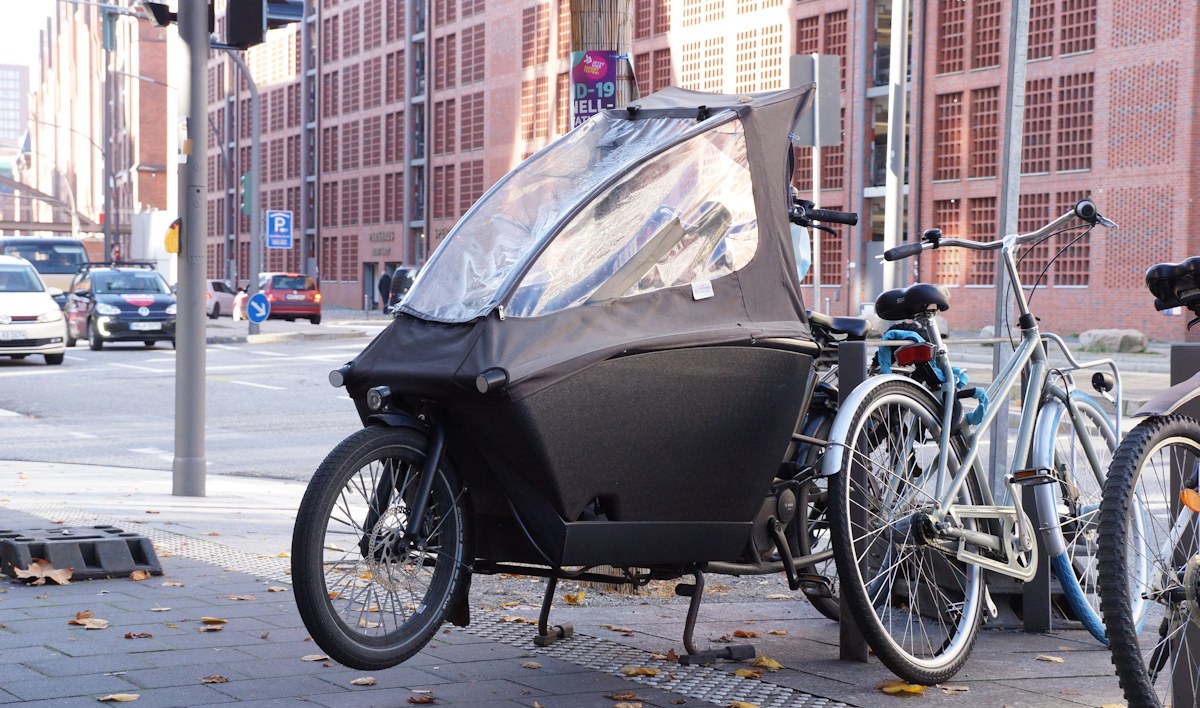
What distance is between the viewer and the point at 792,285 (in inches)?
195

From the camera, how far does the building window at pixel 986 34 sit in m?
41.9

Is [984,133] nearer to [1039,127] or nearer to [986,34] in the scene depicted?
[1039,127]

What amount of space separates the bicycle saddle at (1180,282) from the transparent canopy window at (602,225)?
47.4 inches

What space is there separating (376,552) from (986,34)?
133ft

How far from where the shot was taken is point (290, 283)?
48.2 m

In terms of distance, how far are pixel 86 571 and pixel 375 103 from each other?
67.2 m

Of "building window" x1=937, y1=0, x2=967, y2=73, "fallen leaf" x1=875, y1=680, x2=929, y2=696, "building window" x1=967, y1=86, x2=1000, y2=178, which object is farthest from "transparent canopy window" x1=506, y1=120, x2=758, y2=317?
"building window" x1=937, y1=0, x2=967, y2=73

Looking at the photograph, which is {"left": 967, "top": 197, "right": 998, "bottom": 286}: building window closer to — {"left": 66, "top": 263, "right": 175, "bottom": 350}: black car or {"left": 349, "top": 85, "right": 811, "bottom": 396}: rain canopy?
{"left": 66, "top": 263, "right": 175, "bottom": 350}: black car

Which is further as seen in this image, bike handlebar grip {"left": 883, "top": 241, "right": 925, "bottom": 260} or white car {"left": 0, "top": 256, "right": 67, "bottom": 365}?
white car {"left": 0, "top": 256, "right": 67, "bottom": 365}

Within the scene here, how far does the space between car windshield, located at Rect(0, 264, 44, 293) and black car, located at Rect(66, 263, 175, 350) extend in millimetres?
2981

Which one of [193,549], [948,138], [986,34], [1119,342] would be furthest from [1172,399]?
[948,138]

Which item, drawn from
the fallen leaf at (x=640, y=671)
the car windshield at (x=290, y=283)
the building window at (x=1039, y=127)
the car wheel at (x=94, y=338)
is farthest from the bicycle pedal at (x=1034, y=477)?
the car windshield at (x=290, y=283)

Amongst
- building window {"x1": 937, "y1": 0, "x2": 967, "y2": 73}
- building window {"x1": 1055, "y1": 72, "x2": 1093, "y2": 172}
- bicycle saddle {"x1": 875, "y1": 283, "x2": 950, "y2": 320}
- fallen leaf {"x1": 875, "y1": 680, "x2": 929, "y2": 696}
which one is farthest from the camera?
building window {"x1": 937, "y1": 0, "x2": 967, "y2": 73}

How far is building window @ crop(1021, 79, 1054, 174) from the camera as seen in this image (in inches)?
1594
